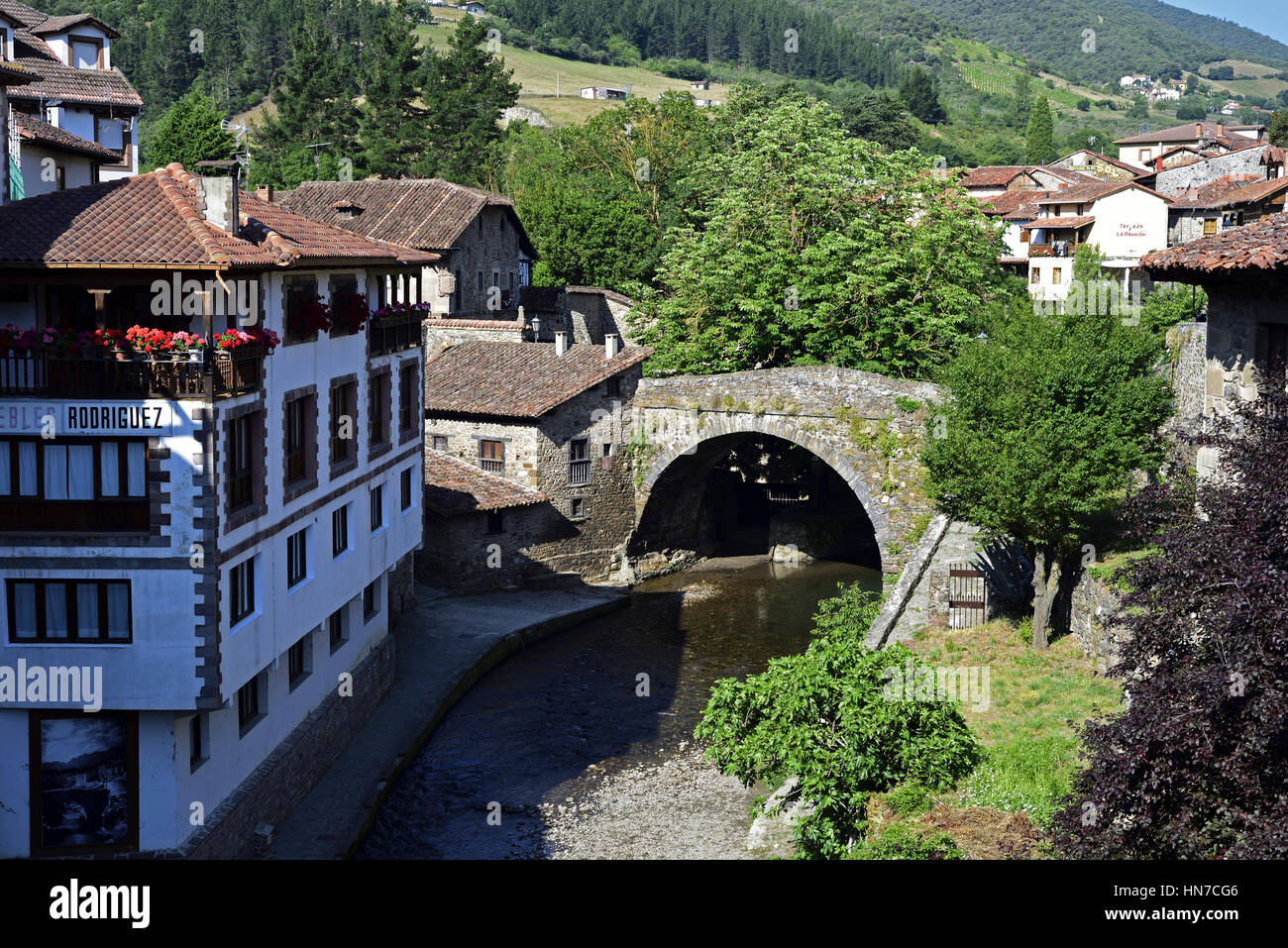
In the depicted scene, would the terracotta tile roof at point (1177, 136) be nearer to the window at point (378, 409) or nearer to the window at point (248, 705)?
the window at point (378, 409)

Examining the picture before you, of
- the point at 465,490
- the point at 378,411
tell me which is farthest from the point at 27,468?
the point at 465,490

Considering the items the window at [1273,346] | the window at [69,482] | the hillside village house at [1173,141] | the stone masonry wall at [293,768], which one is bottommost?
the stone masonry wall at [293,768]

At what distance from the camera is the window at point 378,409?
30500 millimetres

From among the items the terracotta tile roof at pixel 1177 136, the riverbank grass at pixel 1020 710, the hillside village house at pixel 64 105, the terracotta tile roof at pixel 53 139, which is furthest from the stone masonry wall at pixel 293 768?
the terracotta tile roof at pixel 1177 136

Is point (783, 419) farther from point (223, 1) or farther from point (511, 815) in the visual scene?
point (223, 1)

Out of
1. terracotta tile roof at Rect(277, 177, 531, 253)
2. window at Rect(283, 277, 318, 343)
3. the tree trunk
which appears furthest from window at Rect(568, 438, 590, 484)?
the tree trunk

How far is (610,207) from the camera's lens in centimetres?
6931

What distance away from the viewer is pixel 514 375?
144 ft

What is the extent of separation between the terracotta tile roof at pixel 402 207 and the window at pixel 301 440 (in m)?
29.9

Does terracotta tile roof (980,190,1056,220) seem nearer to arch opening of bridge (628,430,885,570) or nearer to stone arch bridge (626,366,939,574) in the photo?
arch opening of bridge (628,430,885,570)

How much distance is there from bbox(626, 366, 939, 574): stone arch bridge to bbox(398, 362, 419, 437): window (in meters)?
12.4

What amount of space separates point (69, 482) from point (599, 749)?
14.0 m

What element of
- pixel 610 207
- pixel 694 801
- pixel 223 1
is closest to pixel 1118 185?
pixel 610 207

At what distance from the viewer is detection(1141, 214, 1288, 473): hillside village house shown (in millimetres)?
15781
